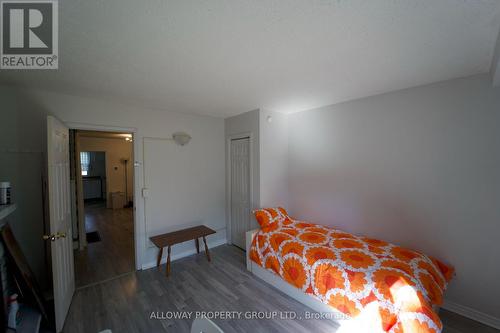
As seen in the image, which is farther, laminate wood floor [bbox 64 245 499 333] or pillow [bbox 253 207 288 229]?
pillow [bbox 253 207 288 229]

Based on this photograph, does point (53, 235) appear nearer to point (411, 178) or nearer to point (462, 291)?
point (411, 178)

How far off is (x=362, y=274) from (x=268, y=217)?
1414mm

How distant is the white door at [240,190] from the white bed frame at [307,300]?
2.47 feet

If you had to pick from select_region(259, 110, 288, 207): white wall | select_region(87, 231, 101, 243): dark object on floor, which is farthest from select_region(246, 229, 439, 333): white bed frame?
select_region(87, 231, 101, 243): dark object on floor

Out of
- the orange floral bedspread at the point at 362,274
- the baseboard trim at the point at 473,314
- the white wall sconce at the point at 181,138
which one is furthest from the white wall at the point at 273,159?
the baseboard trim at the point at 473,314

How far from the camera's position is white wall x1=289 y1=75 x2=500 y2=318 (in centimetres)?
192

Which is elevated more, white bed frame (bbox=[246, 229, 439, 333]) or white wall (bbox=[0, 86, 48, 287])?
white wall (bbox=[0, 86, 48, 287])

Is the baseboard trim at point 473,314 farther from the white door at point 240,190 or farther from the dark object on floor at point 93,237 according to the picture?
the dark object on floor at point 93,237

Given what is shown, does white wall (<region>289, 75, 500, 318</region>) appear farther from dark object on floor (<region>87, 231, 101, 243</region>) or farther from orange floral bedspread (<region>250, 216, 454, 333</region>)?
dark object on floor (<region>87, 231, 101, 243</region>)

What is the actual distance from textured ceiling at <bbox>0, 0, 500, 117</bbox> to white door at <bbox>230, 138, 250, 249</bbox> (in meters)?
1.31

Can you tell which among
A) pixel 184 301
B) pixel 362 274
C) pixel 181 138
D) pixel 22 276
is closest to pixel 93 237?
pixel 22 276

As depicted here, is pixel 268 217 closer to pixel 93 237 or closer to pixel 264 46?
pixel 264 46

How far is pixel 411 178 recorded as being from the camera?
7.61 feet

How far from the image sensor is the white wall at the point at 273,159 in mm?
3252
